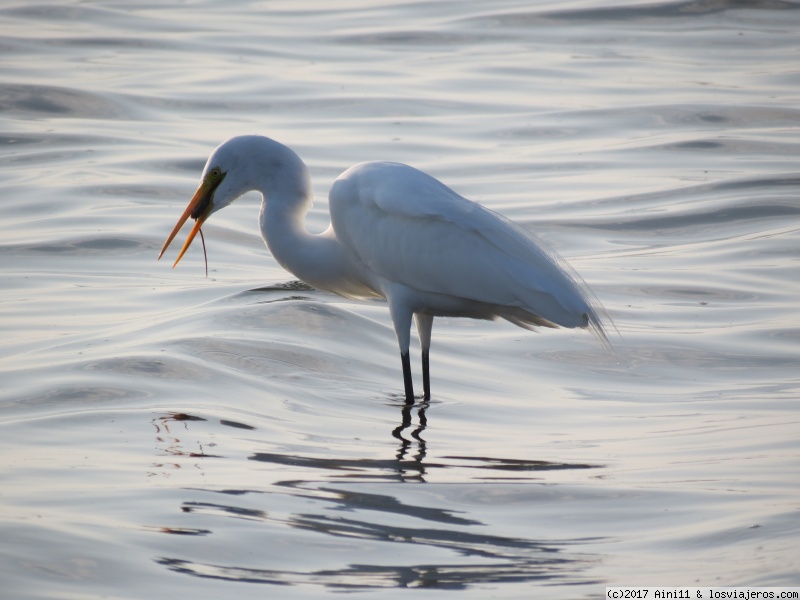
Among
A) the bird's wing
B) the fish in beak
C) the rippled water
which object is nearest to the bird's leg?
the rippled water

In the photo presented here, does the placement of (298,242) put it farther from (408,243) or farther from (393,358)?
(393,358)

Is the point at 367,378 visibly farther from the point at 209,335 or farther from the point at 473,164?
the point at 473,164

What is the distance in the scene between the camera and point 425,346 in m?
6.82

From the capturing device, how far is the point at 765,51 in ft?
60.1

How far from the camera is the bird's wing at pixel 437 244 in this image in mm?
6504

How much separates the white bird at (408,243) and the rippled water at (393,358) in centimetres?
52

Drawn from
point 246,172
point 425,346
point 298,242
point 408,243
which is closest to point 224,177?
point 246,172

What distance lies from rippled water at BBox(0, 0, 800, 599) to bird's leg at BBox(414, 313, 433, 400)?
0.35 ft

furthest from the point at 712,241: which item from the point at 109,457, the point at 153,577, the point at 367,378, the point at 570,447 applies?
the point at 153,577

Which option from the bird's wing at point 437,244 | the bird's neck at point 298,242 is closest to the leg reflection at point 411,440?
the bird's wing at point 437,244

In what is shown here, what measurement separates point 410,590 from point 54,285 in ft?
18.0

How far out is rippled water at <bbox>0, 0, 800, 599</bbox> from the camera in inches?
168

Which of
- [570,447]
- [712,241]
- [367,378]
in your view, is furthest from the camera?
[712,241]

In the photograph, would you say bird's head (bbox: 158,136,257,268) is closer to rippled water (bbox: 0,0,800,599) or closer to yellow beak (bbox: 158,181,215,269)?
yellow beak (bbox: 158,181,215,269)
